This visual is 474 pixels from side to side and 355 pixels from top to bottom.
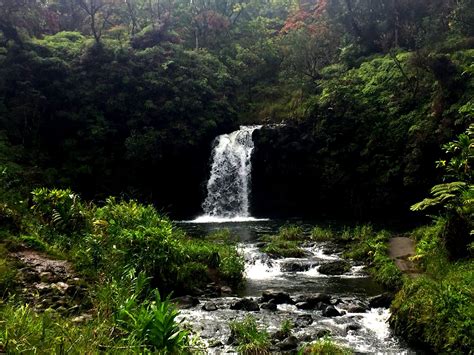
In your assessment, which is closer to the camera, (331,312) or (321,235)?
(331,312)

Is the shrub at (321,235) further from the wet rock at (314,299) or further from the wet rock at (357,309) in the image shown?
the wet rock at (357,309)

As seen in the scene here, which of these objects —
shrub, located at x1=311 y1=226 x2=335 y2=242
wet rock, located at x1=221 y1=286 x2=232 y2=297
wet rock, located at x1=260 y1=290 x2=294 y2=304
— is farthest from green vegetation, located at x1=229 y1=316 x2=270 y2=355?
shrub, located at x1=311 y1=226 x2=335 y2=242

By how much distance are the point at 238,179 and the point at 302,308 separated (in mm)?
18538

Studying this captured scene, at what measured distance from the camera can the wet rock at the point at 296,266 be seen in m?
13.3

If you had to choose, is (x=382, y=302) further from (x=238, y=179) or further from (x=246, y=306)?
(x=238, y=179)

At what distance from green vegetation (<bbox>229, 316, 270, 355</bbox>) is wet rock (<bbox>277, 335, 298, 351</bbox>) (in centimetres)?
25

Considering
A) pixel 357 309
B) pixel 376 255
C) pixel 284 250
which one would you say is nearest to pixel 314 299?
pixel 357 309

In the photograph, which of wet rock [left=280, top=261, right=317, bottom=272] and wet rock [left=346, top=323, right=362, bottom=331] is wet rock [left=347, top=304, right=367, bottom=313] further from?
wet rock [left=280, top=261, right=317, bottom=272]

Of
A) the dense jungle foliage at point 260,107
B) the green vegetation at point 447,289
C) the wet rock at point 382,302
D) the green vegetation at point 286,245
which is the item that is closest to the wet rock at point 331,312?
the wet rock at point 382,302

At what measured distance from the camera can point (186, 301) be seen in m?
9.75

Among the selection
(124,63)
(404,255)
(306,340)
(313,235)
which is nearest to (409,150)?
(313,235)

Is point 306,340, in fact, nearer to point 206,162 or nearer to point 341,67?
point 206,162

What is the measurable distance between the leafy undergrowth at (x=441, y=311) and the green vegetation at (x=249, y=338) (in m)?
2.56

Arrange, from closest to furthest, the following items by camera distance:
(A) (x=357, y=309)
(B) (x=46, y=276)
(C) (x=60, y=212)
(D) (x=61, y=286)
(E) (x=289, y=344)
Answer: (E) (x=289, y=344) < (D) (x=61, y=286) < (B) (x=46, y=276) < (A) (x=357, y=309) < (C) (x=60, y=212)
